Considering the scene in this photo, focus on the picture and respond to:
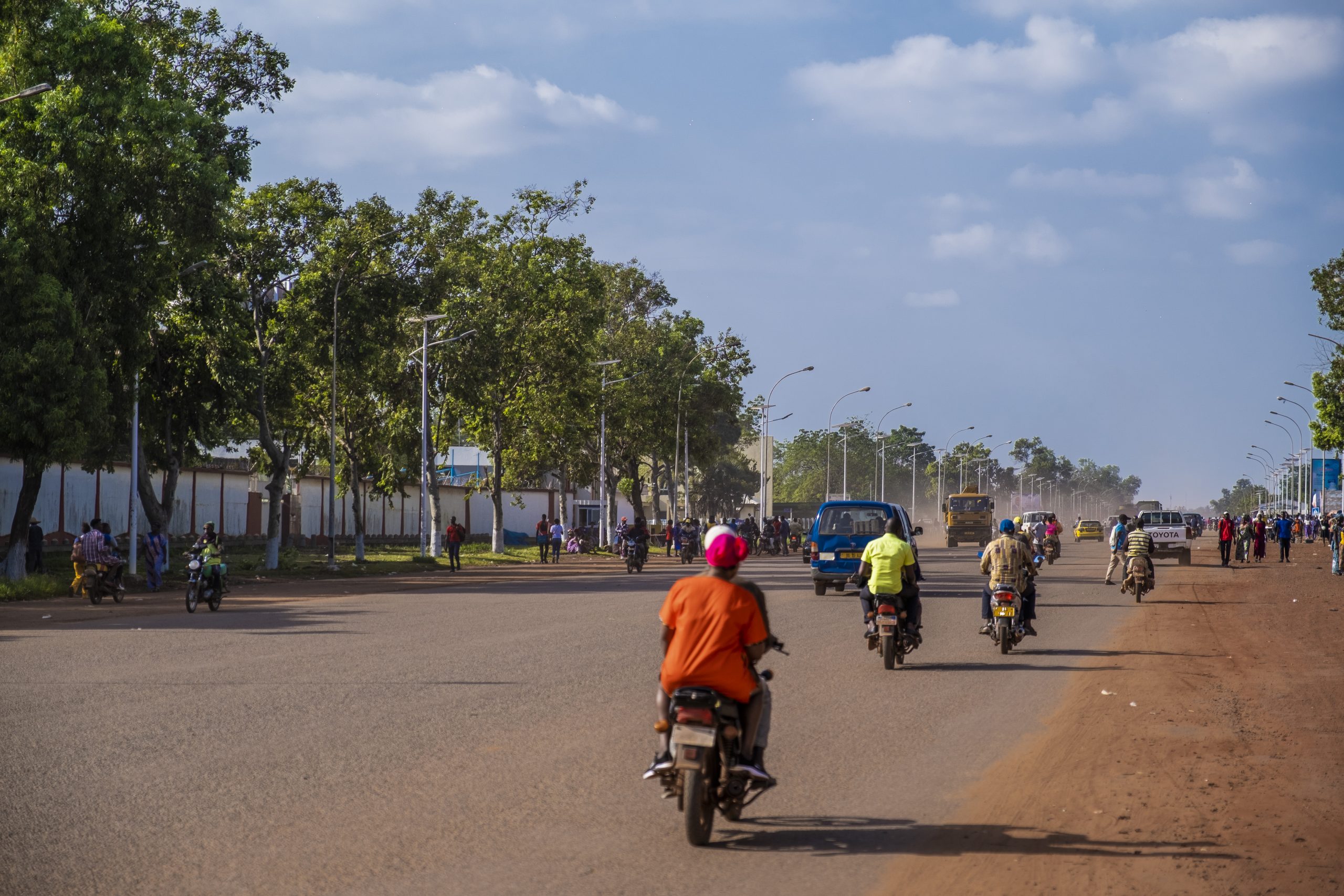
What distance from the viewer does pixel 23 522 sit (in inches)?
1172

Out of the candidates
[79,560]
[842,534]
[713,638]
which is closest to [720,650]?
[713,638]

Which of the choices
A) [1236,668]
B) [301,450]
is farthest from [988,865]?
[301,450]

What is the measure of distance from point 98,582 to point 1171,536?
117 ft

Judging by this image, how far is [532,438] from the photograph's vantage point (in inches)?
2242

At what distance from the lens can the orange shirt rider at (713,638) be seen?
22.0ft

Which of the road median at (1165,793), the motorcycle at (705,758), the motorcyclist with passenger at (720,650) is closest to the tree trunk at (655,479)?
the road median at (1165,793)

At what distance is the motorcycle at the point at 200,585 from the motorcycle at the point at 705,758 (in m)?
18.4

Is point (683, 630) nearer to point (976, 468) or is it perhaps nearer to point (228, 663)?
point (228, 663)

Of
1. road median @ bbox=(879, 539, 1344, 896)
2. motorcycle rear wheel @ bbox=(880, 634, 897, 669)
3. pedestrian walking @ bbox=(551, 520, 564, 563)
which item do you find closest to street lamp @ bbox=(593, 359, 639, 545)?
pedestrian walking @ bbox=(551, 520, 564, 563)

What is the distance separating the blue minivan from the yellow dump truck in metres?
49.0

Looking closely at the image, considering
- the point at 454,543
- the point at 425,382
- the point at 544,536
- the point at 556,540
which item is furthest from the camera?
the point at 556,540

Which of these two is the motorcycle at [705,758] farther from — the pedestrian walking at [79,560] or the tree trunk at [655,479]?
the tree trunk at [655,479]

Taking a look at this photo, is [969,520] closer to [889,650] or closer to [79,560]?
[79,560]

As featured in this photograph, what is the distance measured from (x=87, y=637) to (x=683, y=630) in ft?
45.9
